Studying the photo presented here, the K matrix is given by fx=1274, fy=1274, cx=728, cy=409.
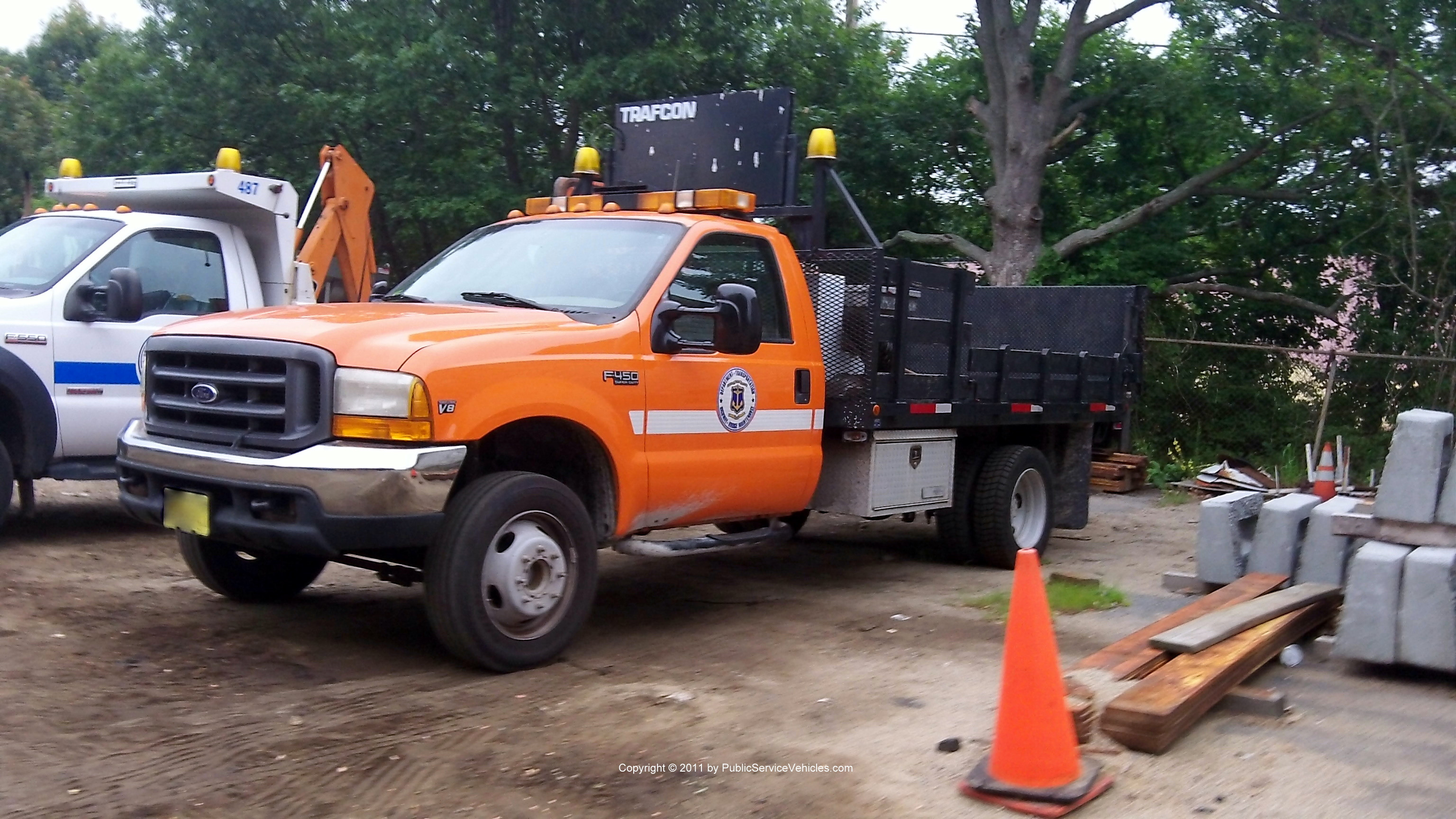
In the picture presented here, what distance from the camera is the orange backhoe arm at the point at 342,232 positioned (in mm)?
10117

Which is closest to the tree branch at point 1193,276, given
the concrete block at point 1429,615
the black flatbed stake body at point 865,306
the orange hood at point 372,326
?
the black flatbed stake body at point 865,306

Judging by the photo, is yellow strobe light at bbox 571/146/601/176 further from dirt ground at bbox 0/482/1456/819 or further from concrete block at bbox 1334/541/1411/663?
concrete block at bbox 1334/541/1411/663

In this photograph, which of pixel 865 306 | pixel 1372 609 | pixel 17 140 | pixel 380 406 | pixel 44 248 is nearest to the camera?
pixel 380 406

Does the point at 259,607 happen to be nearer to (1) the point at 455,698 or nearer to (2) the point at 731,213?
(1) the point at 455,698

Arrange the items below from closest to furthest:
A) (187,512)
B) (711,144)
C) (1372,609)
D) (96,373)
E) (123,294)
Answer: (187,512), (1372,609), (123,294), (96,373), (711,144)

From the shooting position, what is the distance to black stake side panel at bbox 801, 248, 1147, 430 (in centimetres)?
720

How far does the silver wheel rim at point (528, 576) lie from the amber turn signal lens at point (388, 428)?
1.76ft

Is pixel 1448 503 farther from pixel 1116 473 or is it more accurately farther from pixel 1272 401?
pixel 1272 401

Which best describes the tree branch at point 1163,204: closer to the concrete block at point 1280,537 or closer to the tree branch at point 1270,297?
the tree branch at point 1270,297

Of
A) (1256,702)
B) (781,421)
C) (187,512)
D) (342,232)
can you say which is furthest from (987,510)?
(342,232)

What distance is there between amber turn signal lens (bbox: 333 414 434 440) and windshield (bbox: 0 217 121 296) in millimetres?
3857

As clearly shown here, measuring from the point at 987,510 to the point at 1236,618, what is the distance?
2683 millimetres

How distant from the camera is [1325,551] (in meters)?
6.75

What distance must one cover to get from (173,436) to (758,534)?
293 cm
